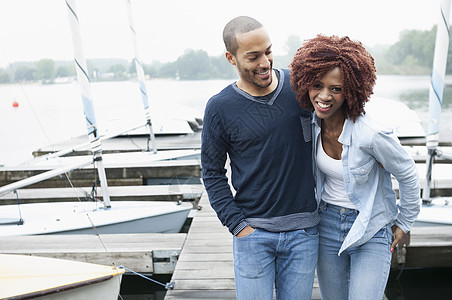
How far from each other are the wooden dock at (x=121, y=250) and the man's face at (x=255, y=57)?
279 centimetres

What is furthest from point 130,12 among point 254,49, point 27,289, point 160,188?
point 254,49

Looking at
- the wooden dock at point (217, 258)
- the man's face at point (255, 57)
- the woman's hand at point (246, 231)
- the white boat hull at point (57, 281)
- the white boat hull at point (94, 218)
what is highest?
the man's face at point (255, 57)

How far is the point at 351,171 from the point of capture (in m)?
1.89

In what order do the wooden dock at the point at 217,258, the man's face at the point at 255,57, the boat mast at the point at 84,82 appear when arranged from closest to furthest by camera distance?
the man's face at the point at 255,57 → the wooden dock at the point at 217,258 → the boat mast at the point at 84,82

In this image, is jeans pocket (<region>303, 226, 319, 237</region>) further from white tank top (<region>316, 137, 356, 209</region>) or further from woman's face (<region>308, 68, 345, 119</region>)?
woman's face (<region>308, 68, 345, 119</region>)

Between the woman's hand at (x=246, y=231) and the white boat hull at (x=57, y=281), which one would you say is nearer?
the woman's hand at (x=246, y=231)

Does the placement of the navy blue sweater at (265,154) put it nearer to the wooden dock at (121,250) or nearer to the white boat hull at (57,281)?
the white boat hull at (57,281)

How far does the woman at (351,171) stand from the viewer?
5.96ft

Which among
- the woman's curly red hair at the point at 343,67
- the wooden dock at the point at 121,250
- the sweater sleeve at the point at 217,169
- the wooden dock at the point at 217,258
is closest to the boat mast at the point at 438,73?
the wooden dock at the point at 217,258

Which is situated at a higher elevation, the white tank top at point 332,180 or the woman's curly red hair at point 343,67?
the woman's curly red hair at point 343,67

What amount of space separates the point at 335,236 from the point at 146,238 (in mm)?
3087

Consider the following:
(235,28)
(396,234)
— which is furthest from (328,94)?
(396,234)

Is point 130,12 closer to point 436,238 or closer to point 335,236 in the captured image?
point 436,238

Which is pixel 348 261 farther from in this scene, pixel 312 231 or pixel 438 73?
pixel 438 73
